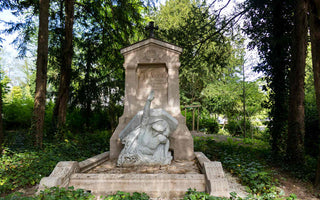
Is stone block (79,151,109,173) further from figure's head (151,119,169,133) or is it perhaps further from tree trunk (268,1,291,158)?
tree trunk (268,1,291,158)

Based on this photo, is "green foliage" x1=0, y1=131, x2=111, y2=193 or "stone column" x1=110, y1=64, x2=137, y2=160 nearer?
"green foliage" x1=0, y1=131, x2=111, y2=193

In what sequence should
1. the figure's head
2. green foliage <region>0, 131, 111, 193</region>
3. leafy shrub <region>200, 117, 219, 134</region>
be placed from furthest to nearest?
leafy shrub <region>200, 117, 219, 134</region> → the figure's head → green foliage <region>0, 131, 111, 193</region>

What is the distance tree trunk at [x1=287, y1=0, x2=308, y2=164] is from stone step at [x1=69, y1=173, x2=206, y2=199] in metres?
3.49

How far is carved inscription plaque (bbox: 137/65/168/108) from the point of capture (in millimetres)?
5773

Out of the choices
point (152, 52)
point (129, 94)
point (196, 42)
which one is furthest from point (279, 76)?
point (129, 94)

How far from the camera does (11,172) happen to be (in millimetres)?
4355

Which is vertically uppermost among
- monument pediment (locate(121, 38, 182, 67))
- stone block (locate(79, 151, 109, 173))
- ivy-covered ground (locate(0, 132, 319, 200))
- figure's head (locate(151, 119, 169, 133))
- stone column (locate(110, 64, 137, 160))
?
monument pediment (locate(121, 38, 182, 67))

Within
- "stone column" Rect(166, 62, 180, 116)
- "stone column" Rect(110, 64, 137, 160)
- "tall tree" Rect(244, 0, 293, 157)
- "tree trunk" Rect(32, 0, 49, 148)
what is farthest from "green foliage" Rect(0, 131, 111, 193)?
"tall tree" Rect(244, 0, 293, 157)

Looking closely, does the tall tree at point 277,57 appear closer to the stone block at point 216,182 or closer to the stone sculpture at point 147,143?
the stone block at point 216,182

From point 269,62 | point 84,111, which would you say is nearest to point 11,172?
point 84,111

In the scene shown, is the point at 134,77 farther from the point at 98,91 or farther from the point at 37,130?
the point at 98,91

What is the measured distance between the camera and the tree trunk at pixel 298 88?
17.1 feet

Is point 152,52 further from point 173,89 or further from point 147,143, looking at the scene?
point 147,143

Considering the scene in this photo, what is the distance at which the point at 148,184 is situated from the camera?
337 cm
